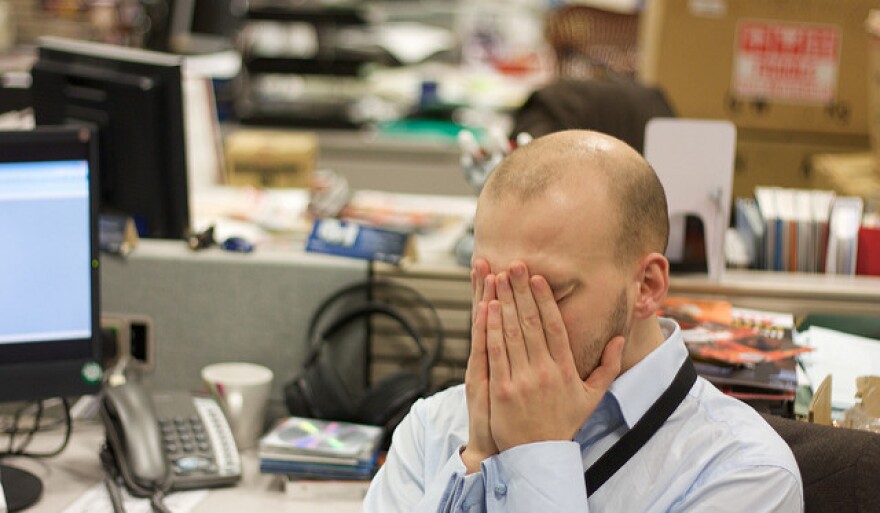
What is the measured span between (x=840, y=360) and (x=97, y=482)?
1234 millimetres

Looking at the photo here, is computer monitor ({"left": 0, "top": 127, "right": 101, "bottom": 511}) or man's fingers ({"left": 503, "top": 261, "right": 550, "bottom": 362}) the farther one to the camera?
computer monitor ({"left": 0, "top": 127, "right": 101, "bottom": 511})

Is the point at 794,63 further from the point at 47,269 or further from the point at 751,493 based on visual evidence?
the point at 751,493

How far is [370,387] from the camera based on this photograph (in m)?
2.10

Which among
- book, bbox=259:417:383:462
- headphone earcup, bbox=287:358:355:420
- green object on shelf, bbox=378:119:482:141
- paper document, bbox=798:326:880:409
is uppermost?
green object on shelf, bbox=378:119:482:141

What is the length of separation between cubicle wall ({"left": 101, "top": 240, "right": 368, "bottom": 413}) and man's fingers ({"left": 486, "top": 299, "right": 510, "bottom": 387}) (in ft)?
2.70

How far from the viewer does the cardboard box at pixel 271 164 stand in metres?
3.57

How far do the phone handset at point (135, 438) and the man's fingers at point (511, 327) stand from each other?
74cm

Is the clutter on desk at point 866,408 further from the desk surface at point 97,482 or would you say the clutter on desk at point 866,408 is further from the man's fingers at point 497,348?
the desk surface at point 97,482

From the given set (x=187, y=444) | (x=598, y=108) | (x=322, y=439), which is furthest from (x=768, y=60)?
(x=187, y=444)

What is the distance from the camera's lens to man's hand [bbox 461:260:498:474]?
134 cm

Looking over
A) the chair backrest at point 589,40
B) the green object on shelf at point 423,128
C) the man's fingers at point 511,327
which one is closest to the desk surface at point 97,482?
the man's fingers at point 511,327

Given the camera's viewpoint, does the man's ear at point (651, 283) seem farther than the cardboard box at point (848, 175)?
No

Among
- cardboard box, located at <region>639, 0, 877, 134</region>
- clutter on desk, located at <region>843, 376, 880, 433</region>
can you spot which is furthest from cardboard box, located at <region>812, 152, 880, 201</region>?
clutter on desk, located at <region>843, 376, 880, 433</region>

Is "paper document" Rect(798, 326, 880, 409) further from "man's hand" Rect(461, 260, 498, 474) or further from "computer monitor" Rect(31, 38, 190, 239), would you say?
"computer monitor" Rect(31, 38, 190, 239)
